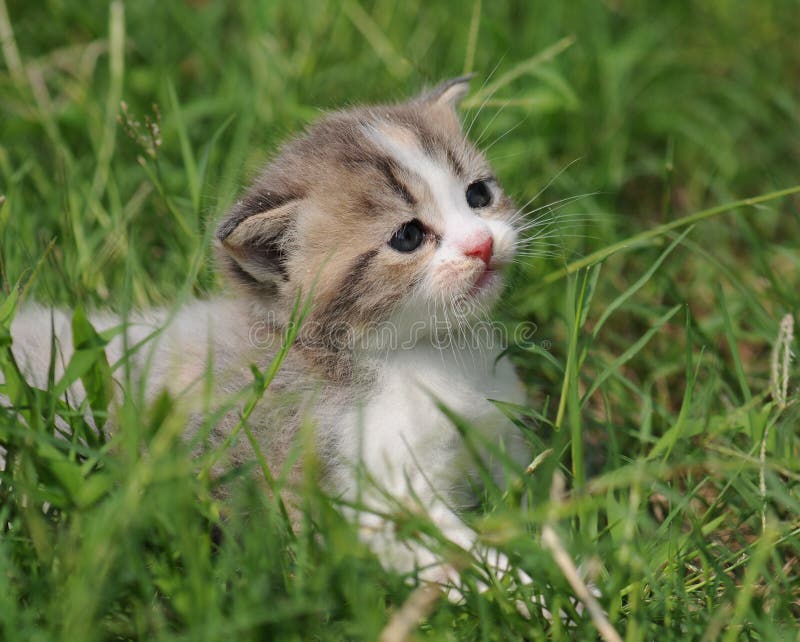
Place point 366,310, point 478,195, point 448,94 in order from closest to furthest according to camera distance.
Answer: point 366,310 < point 478,195 < point 448,94

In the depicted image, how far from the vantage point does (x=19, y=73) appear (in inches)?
160

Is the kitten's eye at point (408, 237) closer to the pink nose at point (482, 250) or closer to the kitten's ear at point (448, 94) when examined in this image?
the pink nose at point (482, 250)

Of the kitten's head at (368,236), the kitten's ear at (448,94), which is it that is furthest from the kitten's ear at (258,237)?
the kitten's ear at (448,94)

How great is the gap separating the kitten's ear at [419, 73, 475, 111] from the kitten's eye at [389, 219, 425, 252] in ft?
2.11

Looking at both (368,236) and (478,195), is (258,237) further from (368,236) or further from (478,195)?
(478,195)

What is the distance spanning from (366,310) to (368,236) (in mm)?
206

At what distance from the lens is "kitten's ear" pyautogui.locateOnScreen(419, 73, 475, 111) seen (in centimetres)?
306

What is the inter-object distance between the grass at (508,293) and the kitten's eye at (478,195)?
0.98 feet

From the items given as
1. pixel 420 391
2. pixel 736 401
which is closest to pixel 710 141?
pixel 736 401

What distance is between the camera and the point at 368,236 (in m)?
2.54

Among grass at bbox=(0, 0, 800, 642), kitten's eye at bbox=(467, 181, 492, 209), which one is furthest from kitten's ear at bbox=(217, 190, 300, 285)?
kitten's eye at bbox=(467, 181, 492, 209)

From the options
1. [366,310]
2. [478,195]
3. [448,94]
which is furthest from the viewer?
[448,94]

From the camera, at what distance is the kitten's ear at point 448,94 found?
3.06 metres

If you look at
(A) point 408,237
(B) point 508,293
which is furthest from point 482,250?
(B) point 508,293
